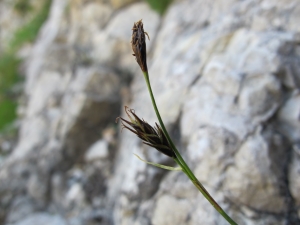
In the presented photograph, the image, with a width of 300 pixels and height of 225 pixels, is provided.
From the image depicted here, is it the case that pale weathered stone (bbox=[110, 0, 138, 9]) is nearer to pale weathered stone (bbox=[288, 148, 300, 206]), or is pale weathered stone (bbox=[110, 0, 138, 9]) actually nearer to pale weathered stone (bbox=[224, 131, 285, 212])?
pale weathered stone (bbox=[224, 131, 285, 212])

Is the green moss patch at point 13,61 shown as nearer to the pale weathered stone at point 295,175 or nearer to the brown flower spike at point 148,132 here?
the pale weathered stone at point 295,175

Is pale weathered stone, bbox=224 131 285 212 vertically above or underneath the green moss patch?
underneath

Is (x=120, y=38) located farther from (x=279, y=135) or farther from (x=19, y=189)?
(x=279, y=135)

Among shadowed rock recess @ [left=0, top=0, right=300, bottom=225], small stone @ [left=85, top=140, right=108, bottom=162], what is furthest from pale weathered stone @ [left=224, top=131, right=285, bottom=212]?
small stone @ [left=85, top=140, right=108, bottom=162]

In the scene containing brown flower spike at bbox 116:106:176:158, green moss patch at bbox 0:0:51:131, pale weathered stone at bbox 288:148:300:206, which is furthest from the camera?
green moss patch at bbox 0:0:51:131

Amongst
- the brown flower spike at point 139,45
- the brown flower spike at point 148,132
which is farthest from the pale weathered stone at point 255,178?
the brown flower spike at point 139,45

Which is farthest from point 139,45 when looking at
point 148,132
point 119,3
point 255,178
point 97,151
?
point 119,3

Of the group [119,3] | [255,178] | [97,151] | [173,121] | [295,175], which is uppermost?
[119,3]

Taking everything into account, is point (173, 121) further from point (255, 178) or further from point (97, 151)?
point (97, 151)

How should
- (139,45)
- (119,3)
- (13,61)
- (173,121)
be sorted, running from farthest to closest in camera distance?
(13,61)
(119,3)
(173,121)
(139,45)
